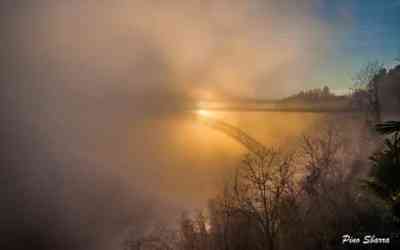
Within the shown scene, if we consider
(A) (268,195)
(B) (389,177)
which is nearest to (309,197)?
(A) (268,195)

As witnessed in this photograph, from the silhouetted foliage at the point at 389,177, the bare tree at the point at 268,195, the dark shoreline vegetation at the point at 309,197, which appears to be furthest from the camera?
the bare tree at the point at 268,195

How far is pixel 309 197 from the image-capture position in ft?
24.4

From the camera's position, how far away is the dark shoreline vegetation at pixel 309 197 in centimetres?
554

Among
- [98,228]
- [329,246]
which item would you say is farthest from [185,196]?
[329,246]

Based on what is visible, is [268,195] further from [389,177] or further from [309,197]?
[389,177]

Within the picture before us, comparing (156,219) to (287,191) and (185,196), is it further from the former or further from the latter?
(287,191)

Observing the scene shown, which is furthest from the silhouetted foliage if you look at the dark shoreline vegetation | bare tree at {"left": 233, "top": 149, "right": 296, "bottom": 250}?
bare tree at {"left": 233, "top": 149, "right": 296, "bottom": 250}

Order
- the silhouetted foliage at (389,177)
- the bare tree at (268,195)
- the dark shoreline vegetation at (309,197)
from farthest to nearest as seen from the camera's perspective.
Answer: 1. the bare tree at (268,195)
2. the dark shoreline vegetation at (309,197)
3. the silhouetted foliage at (389,177)

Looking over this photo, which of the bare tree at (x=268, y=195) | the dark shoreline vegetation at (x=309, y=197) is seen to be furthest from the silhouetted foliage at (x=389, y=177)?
the bare tree at (x=268, y=195)

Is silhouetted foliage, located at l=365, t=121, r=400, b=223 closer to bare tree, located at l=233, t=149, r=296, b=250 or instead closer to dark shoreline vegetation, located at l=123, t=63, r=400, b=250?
dark shoreline vegetation, located at l=123, t=63, r=400, b=250

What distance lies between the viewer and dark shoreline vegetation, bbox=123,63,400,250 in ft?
18.2

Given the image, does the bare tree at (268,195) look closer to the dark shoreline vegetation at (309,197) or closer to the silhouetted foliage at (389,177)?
the dark shoreline vegetation at (309,197)

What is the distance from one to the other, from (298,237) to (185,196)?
18.8 feet

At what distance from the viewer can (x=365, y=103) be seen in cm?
938
